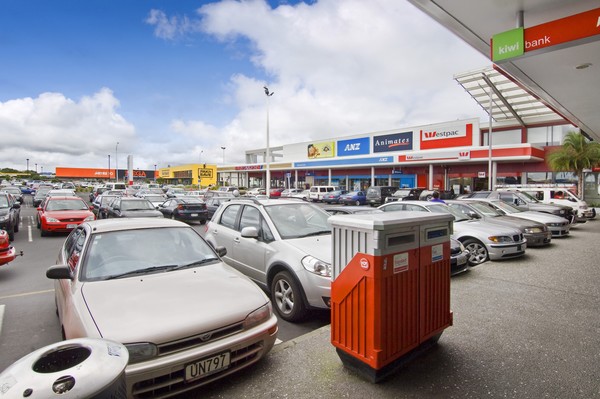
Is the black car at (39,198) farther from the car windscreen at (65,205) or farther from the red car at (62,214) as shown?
the red car at (62,214)

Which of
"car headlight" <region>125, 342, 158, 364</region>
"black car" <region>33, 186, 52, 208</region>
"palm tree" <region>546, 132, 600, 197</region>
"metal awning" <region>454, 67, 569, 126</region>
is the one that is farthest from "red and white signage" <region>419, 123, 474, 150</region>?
"black car" <region>33, 186, 52, 208</region>

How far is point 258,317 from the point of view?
322 cm

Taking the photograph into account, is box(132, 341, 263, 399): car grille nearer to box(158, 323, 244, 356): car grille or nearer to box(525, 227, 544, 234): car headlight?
box(158, 323, 244, 356): car grille

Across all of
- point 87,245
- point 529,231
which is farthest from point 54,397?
point 529,231

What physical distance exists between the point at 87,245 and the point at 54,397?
2850 mm

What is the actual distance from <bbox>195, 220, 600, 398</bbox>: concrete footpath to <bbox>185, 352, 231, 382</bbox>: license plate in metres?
0.23

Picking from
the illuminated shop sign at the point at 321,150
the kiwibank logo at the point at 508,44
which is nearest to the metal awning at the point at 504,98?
the illuminated shop sign at the point at 321,150

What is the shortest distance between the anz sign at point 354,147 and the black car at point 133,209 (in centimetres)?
3124

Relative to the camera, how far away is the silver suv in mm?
4418

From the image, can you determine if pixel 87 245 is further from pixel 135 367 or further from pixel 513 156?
pixel 513 156

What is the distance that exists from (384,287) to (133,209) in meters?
13.3

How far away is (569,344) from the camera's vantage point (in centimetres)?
361

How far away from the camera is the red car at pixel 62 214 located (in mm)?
12109

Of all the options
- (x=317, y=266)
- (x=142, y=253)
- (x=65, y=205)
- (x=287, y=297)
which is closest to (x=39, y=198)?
(x=65, y=205)
